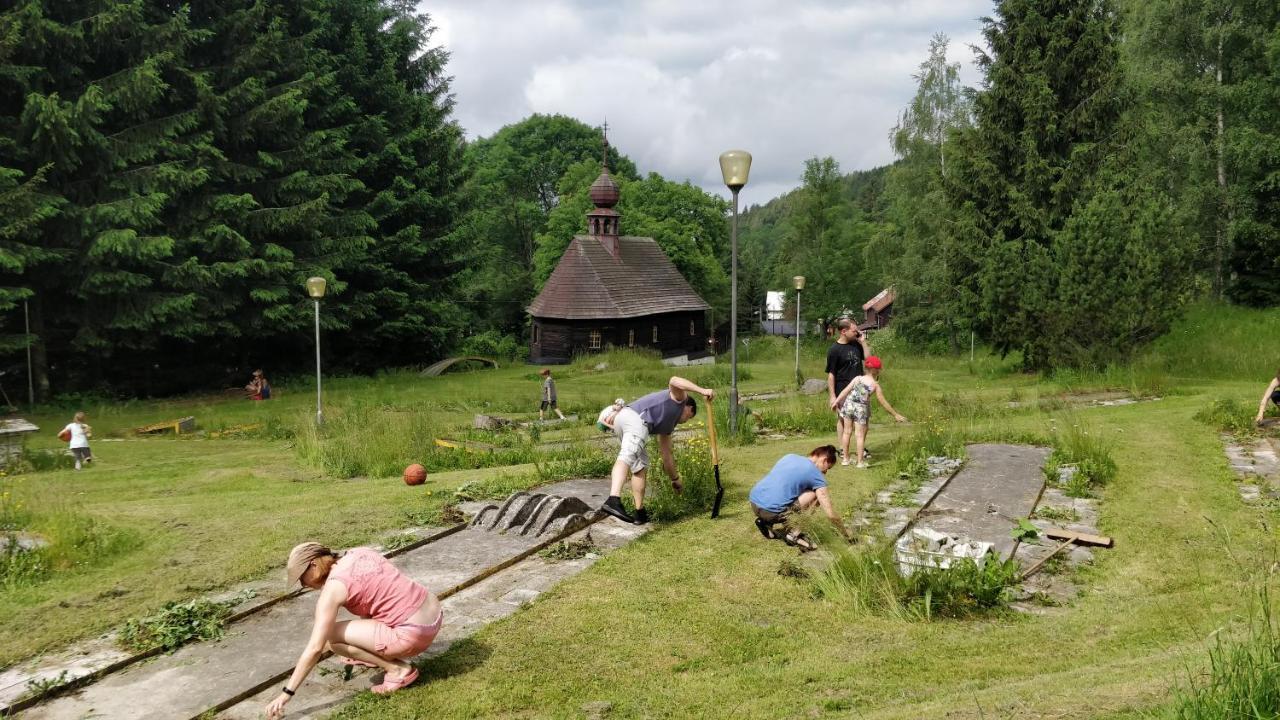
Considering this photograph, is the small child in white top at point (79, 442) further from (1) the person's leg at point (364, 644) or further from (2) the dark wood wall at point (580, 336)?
(2) the dark wood wall at point (580, 336)

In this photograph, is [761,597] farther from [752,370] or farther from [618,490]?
[752,370]

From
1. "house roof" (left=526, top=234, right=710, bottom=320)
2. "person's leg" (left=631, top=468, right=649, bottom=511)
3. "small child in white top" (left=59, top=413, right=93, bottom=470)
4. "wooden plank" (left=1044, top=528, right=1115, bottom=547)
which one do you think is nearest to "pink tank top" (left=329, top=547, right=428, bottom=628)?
"person's leg" (left=631, top=468, right=649, bottom=511)

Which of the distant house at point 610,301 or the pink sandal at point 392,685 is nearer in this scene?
the pink sandal at point 392,685

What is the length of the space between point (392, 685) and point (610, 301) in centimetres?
3325

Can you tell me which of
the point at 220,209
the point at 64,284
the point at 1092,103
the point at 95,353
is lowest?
the point at 95,353

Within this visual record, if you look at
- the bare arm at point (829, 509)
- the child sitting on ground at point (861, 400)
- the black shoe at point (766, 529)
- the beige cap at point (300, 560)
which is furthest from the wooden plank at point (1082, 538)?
the beige cap at point (300, 560)

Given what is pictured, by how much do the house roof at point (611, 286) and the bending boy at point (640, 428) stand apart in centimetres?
2873

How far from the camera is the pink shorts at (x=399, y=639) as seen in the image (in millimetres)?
5316

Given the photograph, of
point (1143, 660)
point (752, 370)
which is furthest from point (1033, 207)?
point (1143, 660)

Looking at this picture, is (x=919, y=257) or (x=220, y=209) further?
(x=919, y=257)

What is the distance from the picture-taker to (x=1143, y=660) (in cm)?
499

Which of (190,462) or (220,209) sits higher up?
(220,209)

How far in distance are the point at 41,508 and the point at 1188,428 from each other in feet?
51.1

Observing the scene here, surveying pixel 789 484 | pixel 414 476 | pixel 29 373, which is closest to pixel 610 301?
pixel 29 373
